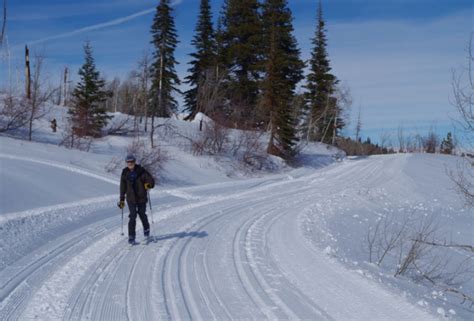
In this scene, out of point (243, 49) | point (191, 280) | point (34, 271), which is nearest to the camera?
point (191, 280)

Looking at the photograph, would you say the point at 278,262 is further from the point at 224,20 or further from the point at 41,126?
the point at 224,20

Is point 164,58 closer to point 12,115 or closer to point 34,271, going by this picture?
point 12,115

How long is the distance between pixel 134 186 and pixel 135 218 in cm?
73

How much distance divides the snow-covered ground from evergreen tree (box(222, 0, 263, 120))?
25153 millimetres

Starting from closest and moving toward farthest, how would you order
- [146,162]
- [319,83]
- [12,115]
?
1. [146,162]
2. [12,115]
3. [319,83]

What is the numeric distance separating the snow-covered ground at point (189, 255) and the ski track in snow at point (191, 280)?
0.08ft

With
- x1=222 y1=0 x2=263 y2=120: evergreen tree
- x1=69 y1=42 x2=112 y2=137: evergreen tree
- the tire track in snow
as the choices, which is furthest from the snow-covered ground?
x1=222 y1=0 x2=263 y2=120: evergreen tree

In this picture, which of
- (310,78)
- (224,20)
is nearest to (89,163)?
(224,20)

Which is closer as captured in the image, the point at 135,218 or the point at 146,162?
the point at 135,218

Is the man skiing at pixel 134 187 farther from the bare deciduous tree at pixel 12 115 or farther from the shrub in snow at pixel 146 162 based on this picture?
the bare deciduous tree at pixel 12 115

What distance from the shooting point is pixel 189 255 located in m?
8.27

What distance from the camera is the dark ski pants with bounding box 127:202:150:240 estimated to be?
29.6ft

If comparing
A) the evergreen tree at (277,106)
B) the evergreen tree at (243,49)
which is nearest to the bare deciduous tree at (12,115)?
the evergreen tree at (277,106)

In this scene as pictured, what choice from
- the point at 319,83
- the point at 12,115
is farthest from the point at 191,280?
the point at 319,83
